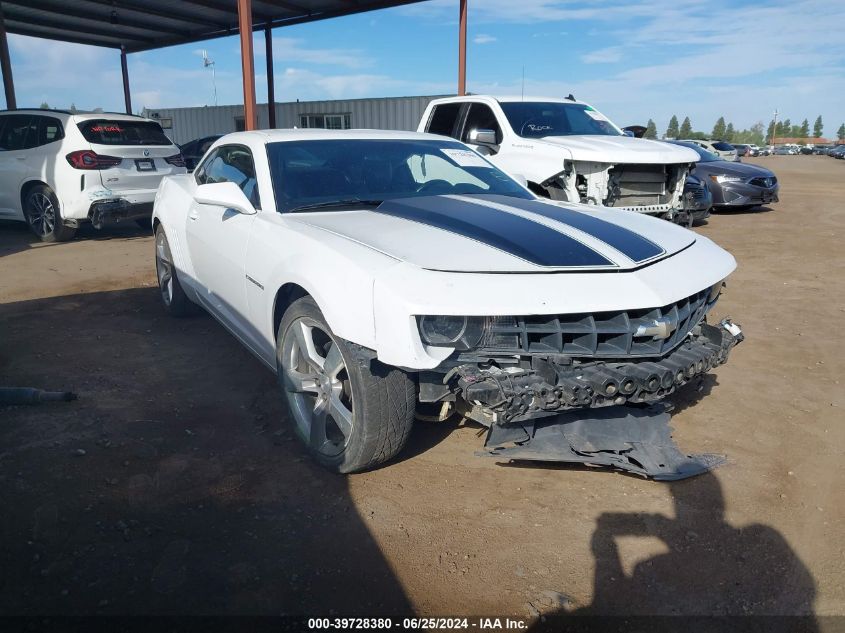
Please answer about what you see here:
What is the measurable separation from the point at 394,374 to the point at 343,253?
54 centimetres

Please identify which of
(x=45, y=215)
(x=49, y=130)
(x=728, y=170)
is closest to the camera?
(x=49, y=130)

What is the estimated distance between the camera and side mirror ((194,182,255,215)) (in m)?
3.41

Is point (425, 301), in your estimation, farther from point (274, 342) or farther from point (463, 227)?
point (274, 342)

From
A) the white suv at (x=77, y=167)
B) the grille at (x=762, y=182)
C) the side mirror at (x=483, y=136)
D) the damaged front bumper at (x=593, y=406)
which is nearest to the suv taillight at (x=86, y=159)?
the white suv at (x=77, y=167)

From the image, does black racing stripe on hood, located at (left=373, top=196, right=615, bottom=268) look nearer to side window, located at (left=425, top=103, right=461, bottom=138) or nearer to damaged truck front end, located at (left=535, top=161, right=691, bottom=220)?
damaged truck front end, located at (left=535, top=161, right=691, bottom=220)

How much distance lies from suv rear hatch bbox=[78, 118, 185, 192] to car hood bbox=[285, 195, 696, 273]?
6306 millimetres

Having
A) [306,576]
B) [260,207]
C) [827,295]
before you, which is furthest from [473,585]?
[827,295]

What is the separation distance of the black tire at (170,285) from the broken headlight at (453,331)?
10.7 feet

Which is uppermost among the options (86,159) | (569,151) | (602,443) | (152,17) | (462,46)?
(152,17)

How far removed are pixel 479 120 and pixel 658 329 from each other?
6.41 metres

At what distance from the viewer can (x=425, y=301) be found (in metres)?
2.34

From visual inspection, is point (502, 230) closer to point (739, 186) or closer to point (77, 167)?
point (77, 167)

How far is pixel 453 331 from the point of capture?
2.47 metres

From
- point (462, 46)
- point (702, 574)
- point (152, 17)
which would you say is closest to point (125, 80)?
point (152, 17)
